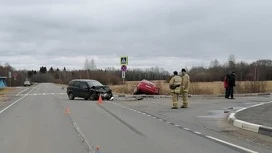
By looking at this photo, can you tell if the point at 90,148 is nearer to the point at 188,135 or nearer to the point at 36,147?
the point at 36,147

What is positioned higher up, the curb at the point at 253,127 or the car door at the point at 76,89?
the car door at the point at 76,89

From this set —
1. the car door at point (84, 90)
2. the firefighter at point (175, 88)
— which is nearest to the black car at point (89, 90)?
the car door at point (84, 90)

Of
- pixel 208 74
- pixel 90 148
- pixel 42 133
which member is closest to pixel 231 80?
pixel 42 133

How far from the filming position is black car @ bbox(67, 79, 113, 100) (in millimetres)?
33719

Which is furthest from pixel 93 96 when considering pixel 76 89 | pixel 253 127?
pixel 253 127

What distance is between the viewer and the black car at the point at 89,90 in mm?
33719

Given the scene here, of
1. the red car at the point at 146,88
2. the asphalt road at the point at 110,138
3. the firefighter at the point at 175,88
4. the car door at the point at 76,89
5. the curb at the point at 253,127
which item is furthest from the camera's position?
the red car at the point at 146,88

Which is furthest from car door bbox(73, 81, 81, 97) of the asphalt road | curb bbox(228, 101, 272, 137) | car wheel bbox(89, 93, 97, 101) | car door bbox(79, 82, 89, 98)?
curb bbox(228, 101, 272, 137)

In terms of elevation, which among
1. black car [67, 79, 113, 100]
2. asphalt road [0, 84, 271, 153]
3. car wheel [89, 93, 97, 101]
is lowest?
asphalt road [0, 84, 271, 153]

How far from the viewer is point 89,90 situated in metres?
34.0

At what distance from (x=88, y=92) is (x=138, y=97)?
13.4ft

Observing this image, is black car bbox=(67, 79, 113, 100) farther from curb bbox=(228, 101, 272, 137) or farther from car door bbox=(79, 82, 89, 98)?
curb bbox=(228, 101, 272, 137)

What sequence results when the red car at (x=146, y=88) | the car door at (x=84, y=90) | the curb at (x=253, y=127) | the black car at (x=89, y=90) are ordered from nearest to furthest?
the curb at (x=253, y=127) → the black car at (x=89, y=90) → the car door at (x=84, y=90) → the red car at (x=146, y=88)

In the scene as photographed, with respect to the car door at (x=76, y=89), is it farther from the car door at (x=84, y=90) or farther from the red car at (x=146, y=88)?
the red car at (x=146, y=88)
